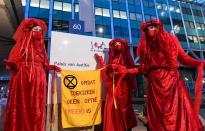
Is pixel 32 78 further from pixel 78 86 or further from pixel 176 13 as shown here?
pixel 176 13

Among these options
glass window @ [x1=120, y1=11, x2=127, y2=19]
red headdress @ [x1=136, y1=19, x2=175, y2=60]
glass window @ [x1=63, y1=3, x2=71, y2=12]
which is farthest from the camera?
glass window @ [x1=120, y1=11, x2=127, y2=19]

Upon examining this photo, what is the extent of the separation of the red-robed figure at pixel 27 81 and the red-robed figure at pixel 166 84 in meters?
1.32

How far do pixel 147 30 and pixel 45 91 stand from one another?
1.65 metres

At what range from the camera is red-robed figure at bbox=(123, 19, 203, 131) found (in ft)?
9.07

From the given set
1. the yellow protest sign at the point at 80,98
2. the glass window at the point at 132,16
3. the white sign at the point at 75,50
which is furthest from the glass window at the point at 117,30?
the yellow protest sign at the point at 80,98

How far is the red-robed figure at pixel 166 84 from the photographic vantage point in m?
2.76

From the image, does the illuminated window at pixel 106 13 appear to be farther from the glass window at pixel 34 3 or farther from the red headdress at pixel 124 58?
the red headdress at pixel 124 58

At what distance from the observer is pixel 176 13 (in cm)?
2823

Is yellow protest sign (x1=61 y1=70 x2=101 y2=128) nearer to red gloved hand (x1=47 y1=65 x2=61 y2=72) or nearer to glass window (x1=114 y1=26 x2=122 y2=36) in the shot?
red gloved hand (x1=47 y1=65 x2=61 y2=72)

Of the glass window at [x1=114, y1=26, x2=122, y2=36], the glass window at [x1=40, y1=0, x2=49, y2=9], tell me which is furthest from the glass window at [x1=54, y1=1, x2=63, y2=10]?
the glass window at [x1=114, y1=26, x2=122, y2=36]

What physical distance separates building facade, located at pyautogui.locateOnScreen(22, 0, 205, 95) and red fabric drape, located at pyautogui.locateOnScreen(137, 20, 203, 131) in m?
16.1

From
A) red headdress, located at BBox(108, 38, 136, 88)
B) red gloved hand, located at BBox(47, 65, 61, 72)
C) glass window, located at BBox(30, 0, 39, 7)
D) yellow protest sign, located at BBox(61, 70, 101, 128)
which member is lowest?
yellow protest sign, located at BBox(61, 70, 101, 128)

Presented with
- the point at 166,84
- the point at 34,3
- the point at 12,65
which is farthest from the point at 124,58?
the point at 34,3

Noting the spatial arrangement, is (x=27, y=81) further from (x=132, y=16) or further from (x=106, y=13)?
(x=132, y=16)
